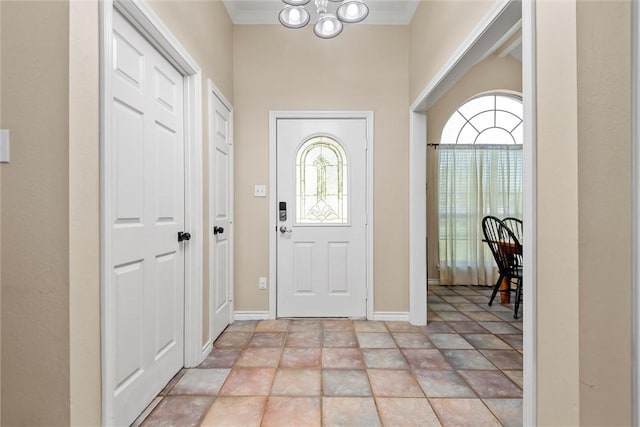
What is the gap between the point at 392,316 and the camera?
2947 millimetres

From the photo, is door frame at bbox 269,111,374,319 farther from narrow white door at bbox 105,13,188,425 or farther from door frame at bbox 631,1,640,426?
door frame at bbox 631,1,640,426

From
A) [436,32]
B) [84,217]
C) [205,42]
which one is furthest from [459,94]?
[84,217]

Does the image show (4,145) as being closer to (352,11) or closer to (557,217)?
(557,217)

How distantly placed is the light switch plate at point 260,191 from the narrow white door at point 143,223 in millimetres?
1013

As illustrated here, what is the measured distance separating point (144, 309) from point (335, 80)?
2463mm

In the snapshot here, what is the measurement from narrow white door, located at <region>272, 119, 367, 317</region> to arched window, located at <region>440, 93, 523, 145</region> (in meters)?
2.01

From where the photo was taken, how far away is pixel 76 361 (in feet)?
3.45

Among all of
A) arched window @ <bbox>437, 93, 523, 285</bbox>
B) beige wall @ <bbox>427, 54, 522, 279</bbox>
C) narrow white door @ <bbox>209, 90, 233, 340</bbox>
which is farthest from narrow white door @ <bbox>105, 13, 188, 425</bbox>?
arched window @ <bbox>437, 93, 523, 285</bbox>

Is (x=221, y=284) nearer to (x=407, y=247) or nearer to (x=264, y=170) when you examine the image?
(x=264, y=170)

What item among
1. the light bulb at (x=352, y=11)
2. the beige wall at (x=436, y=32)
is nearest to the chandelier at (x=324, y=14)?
the light bulb at (x=352, y=11)

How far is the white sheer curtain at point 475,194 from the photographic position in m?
4.22

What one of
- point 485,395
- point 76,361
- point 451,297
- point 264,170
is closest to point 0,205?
point 76,361

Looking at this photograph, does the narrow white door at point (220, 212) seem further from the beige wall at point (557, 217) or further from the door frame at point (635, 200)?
the door frame at point (635, 200)

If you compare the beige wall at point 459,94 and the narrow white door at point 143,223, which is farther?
the beige wall at point 459,94
